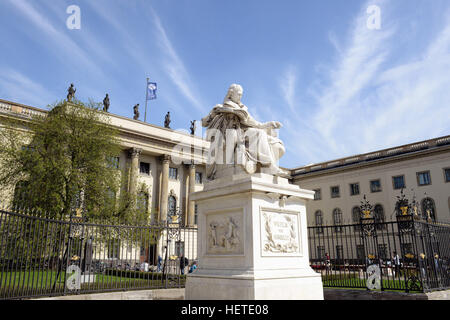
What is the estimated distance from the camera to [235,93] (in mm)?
6371

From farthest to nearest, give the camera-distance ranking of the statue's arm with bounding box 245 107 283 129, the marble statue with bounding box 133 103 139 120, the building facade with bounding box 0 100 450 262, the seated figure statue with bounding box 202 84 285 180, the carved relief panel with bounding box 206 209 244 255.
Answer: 1. the marble statue with bounding box 133 103 139 120
2. the building facade with bounding box 0 100 450 262
3. the statue's arm with bounding box 245 107 283 129
4. the seated figure statue with bounding box 202 84 285 180
5. the carved relief panel with bounding box 206 209 244 255

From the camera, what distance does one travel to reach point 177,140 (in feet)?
143

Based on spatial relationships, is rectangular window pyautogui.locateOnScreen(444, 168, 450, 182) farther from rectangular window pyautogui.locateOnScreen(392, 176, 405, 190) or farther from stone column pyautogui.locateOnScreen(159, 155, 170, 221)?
stone column pyautogui.locateOnScreen(159, 155, 170, 221)

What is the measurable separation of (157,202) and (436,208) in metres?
31.2

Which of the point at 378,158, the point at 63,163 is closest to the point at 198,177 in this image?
the point at 378,158

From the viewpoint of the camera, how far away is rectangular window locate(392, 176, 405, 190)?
135 ft

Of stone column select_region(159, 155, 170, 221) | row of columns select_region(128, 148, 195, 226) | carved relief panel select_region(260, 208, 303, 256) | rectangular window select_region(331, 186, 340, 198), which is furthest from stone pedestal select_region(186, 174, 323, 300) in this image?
rectangular window select_region(331, 186, 340, 198)

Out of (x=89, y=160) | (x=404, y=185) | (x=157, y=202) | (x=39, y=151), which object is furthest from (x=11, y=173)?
(x=404, y=185)

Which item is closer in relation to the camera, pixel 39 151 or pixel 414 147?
pixel 39 151

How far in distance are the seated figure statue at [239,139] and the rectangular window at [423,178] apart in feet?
130

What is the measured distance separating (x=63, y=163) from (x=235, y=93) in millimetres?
19424

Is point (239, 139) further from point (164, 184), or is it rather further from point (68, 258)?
point (164, 184)

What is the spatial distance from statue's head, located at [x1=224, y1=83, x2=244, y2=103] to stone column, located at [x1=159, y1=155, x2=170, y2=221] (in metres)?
35.0
